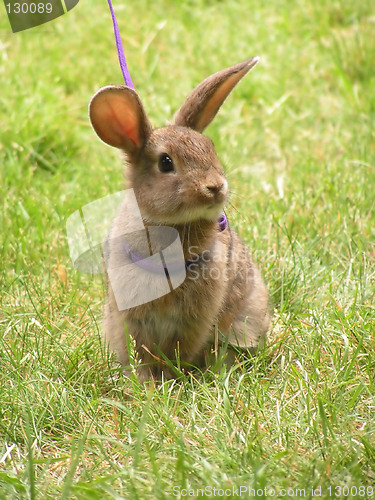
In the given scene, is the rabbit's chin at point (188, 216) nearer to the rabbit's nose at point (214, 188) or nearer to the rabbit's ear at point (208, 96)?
the rabbit's nose at point (214, 188)

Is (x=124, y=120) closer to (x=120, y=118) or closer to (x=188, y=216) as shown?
(x=120, y=118)

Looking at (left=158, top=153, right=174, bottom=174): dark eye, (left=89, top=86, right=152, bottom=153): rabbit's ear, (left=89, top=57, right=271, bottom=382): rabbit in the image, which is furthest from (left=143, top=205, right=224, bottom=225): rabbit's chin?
(left=89, top=86, right=152, bottom=153): rabbit's ear

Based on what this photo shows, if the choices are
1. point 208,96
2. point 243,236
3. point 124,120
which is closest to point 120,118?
point 124,120

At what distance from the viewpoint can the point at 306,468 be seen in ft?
7.27

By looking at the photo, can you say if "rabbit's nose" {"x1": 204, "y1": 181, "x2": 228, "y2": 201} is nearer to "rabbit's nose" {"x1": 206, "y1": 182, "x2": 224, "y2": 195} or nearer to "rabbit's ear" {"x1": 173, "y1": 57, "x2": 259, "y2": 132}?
"rabbit's nose" {"x1": 206, "y1": 182, "x2": 224, "y2": 195}

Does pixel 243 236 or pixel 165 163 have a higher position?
pixel 165 163

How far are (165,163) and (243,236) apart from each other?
1184mm

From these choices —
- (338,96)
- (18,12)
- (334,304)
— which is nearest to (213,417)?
(334,304)

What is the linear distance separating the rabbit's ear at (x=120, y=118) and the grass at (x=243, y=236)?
2.66 feet

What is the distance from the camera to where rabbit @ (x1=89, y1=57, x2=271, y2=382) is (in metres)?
2.79

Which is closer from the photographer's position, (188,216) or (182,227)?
(188,216)

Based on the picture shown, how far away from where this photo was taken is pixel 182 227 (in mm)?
2881

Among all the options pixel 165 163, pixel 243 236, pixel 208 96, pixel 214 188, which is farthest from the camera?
pixel 243 236

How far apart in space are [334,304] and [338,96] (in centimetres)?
275
